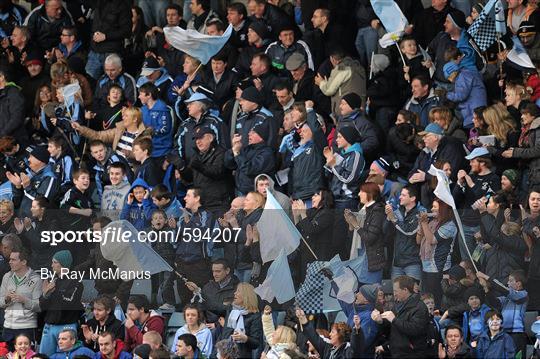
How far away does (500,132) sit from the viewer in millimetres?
21703

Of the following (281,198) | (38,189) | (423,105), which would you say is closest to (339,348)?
(281,198)

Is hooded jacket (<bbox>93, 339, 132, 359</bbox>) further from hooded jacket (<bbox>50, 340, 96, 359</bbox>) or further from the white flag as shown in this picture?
the white flag

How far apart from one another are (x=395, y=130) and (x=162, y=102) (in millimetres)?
3026

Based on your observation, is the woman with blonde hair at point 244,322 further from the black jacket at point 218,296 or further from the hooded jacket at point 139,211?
the hooded jacket at point 139,211

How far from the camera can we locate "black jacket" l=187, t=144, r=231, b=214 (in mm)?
22219

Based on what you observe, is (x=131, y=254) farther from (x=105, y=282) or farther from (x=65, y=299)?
(x=65, y=299)

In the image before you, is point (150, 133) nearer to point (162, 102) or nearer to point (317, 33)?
point (162, 102)

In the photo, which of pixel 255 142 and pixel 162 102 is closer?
pixel 255 142

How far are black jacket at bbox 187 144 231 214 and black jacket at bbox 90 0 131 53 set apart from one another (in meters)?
3.02

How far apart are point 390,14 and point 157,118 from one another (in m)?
2.96

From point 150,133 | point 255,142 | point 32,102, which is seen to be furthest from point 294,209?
point 32,102

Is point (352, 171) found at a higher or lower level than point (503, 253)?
lower

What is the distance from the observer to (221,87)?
2369 centimetres

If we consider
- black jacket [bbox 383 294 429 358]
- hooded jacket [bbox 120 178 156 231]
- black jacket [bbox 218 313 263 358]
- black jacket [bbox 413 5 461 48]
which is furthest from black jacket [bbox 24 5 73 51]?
black jacket [bbox 383 294 429 358]
